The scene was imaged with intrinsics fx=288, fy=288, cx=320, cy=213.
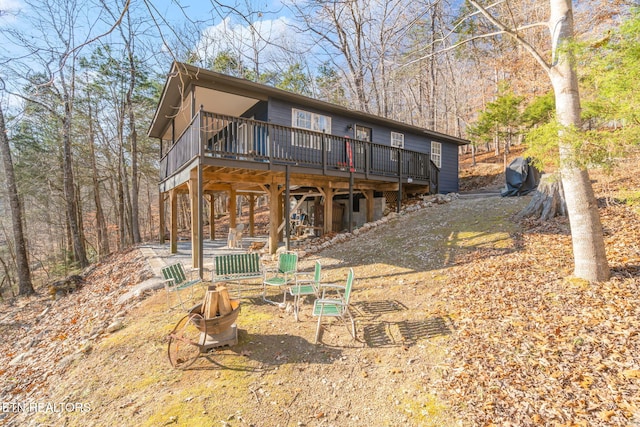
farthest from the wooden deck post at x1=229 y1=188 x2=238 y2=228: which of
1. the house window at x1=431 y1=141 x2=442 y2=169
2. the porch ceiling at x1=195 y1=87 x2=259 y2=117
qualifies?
the house window at x1=431 y1=141 x2=442 y2=169

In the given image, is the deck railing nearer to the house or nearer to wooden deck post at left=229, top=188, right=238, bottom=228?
the house

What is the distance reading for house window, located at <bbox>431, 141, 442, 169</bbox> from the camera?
1612 cm

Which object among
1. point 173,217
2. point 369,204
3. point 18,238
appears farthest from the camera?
point 369,204

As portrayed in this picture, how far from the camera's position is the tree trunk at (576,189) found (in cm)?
439

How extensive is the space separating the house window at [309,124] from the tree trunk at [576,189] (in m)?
6.30

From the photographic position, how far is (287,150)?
859 centimetres

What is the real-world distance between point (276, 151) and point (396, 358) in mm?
6888

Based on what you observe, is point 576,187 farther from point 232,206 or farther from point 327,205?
point 232,206

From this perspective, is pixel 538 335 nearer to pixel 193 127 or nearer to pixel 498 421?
pixel 498 421

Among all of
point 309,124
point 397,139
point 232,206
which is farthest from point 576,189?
point 232,206

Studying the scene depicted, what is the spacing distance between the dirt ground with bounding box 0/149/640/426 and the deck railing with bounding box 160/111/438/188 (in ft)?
12.9

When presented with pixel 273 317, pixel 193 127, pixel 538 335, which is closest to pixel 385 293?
pixel 273 317

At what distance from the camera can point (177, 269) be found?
19.4ft

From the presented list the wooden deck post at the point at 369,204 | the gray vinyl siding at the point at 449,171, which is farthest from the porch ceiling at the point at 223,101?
the gray vinyl siding at the point at 449,171
